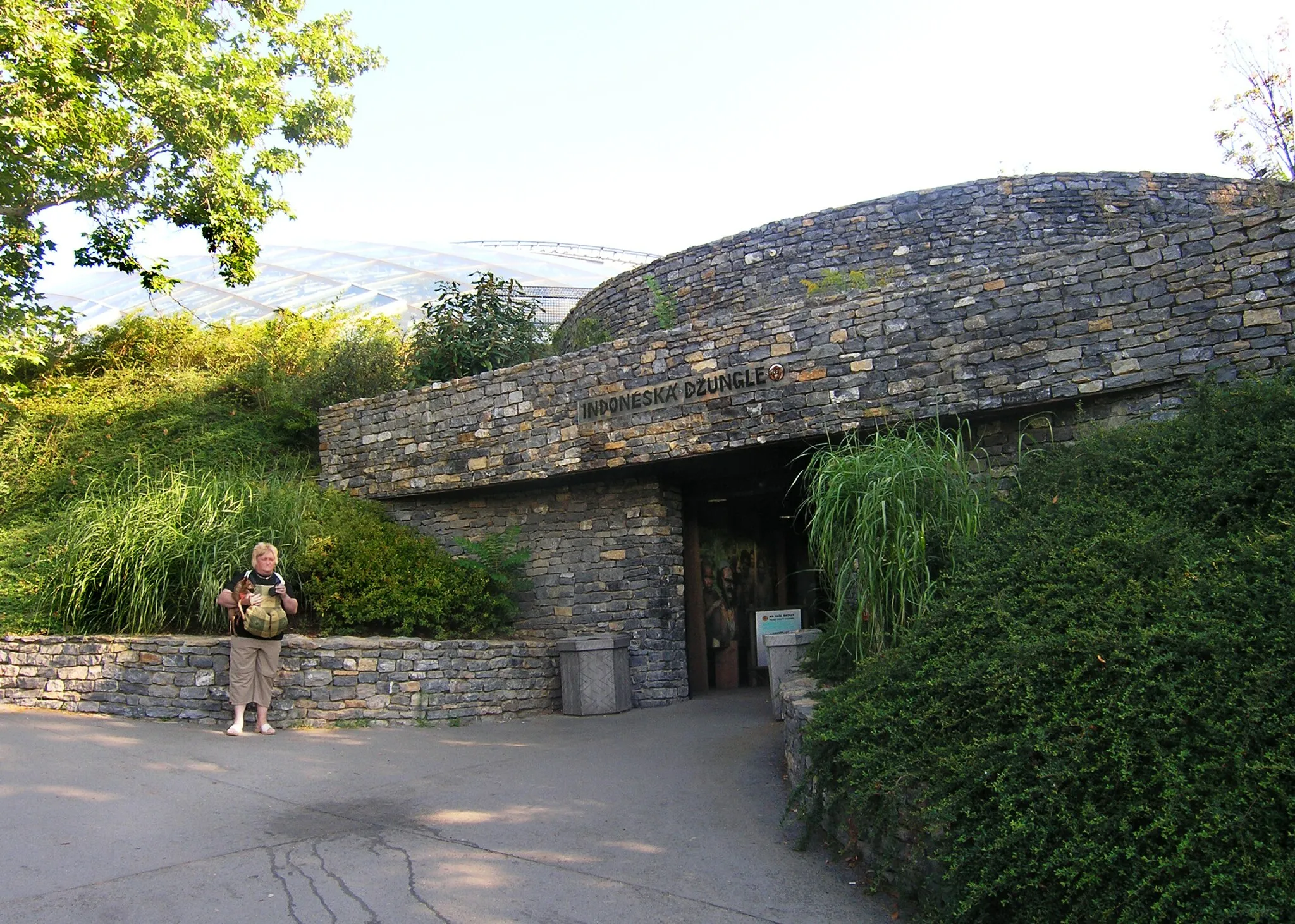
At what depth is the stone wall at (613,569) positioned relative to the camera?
31.6 ft

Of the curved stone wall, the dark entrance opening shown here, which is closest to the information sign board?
the dark entrance opening

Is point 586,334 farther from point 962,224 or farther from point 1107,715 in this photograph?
point 1107,715

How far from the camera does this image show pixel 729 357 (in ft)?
28.1

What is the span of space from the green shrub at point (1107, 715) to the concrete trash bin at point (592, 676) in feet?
14.6

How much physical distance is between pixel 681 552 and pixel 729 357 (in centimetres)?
252

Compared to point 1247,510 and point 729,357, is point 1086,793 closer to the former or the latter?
point 1247,510

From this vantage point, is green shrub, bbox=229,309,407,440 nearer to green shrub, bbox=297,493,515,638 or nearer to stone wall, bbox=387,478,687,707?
green shrub, bbox=297,493,515,638

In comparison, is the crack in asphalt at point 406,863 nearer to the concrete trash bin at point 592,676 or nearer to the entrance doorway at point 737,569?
the concrete trash bin at point 592,676

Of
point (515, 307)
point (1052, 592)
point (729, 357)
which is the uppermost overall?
point (515, 307)

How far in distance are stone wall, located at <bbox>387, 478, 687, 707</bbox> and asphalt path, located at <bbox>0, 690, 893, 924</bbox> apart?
2.46 m

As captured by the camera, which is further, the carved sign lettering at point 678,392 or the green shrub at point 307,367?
the green shrub at point 307,367

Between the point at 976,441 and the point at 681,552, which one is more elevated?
the point at 976,441

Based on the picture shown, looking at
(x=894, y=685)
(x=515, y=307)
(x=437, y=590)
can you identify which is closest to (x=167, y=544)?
(x=437, y=590)

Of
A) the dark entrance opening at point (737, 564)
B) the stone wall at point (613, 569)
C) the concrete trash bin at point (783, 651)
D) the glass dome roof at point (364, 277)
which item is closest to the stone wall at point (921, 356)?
the stone wall at point (613, 569)
